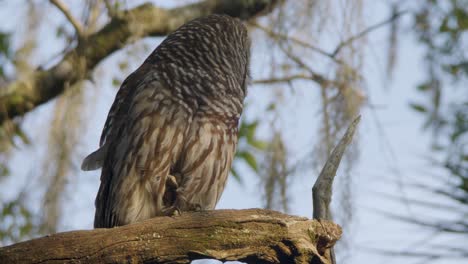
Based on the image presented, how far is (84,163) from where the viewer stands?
462cm

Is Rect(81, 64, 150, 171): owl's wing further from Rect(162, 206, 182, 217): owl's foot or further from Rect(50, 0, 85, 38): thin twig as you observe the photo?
Rect(50, 0, 85, 38): thin twig

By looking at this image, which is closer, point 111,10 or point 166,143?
point 166,143

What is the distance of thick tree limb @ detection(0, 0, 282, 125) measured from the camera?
6.12 meters

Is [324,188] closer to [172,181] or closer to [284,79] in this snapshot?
[172,181]

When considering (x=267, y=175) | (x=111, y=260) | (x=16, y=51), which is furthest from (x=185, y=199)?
(x=16, y=51)

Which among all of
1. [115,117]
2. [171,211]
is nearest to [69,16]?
[115,117]

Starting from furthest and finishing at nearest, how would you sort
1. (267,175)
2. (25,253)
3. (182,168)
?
(267,175) < (182,168) < (25,253)

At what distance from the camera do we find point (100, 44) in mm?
6324

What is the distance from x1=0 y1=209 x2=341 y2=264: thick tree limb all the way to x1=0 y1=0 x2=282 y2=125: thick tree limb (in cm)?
251

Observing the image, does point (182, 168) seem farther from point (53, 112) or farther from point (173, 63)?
point (53, 112)

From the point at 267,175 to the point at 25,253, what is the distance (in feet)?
8.35

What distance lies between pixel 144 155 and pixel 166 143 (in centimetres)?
12

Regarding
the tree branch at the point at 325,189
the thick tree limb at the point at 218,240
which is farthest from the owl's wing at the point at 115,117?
the tree branch at the point at 325,189

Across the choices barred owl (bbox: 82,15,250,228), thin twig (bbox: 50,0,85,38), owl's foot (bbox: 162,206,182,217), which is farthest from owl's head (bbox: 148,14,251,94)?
thin twig (bbox: 50,0,85,38)
